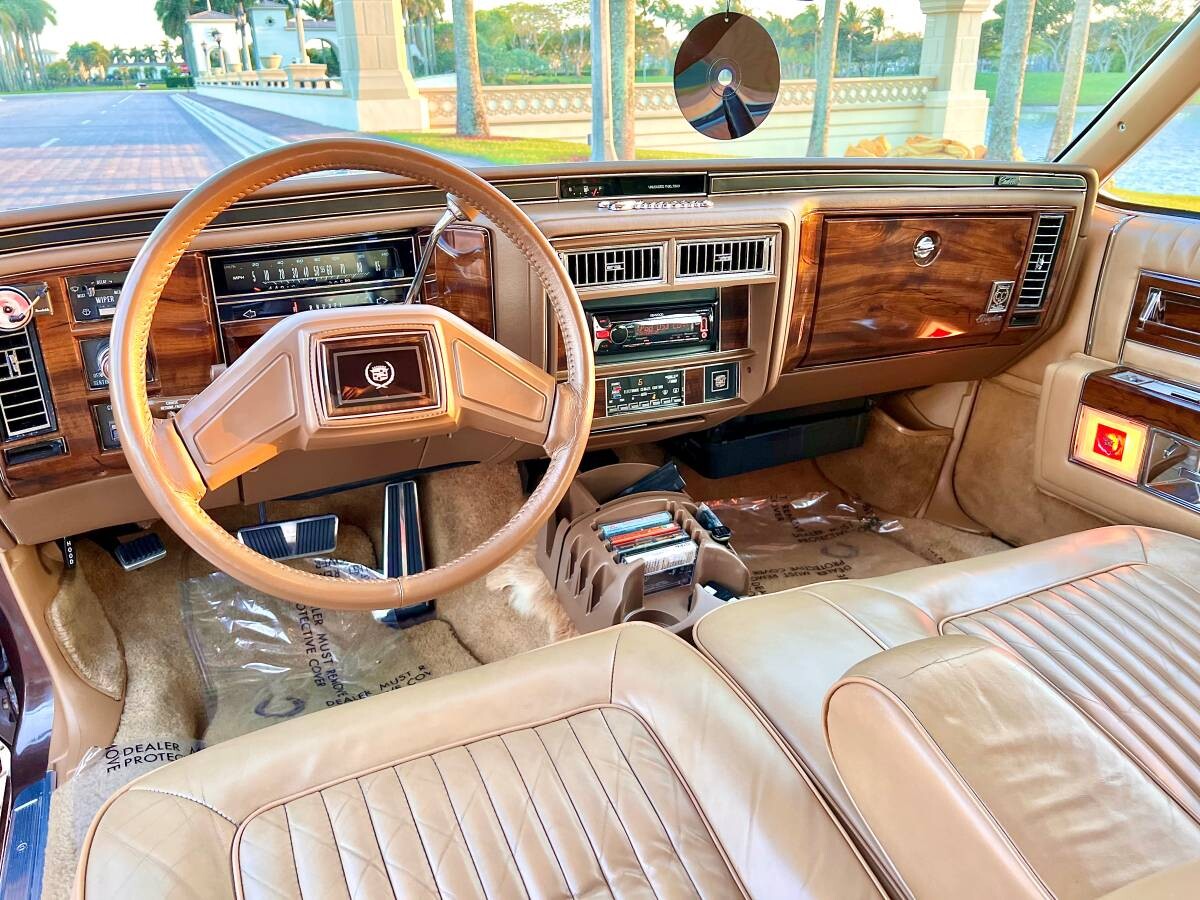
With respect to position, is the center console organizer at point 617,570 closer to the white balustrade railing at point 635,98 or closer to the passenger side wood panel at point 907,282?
the passenger side wood panel at point 907,282

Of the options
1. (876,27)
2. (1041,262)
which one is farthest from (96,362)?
(1041,262)

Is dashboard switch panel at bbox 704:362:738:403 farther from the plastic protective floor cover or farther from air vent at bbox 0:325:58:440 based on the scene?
air vent at bbox 0:325:58:440

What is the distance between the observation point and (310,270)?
5.61 ft

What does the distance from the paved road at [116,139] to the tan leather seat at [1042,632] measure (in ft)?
3.22

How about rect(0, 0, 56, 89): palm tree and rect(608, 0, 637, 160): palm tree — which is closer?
rect(0, 0, 56, 89): palm tree

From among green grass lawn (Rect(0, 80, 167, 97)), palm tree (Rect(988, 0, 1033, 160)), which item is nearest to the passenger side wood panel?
palm tree (Rect(988, 0, 1033, 160))

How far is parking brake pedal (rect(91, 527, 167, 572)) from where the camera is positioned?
2150mm

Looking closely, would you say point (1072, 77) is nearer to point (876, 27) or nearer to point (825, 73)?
point (876, 27)

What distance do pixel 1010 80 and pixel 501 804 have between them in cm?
203

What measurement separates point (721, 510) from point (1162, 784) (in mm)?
1826

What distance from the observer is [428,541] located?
8.33 ft

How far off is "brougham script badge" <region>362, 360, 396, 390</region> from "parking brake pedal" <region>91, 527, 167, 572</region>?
4.01 feet

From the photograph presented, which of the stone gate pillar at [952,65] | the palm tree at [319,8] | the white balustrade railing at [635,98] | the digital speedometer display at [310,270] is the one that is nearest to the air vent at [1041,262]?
the stone gate pillar at [952,65]

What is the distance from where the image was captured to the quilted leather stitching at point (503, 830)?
103 centimetres
